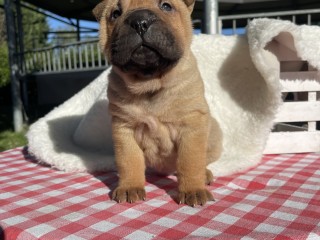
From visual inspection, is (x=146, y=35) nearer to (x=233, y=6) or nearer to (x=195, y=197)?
(x=195, y=197)

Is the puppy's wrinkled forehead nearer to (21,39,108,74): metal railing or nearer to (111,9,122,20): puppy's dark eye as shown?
(111,9,122,20): puppy's dark eye

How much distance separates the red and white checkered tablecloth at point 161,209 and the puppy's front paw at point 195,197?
0.03m

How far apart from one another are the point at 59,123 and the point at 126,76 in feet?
3.93

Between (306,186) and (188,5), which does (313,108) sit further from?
(188,5)

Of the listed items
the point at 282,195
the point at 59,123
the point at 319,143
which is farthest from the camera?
the point at 59,123

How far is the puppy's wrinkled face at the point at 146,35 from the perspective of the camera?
1307mm

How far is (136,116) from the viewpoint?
5.04ft

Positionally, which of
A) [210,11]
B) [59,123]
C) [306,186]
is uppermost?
[210,11]

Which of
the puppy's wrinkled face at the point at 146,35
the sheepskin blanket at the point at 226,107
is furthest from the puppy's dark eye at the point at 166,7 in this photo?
the sheepskin blanket at the point at 226,107

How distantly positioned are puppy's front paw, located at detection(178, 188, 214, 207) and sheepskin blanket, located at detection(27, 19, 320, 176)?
45 cm

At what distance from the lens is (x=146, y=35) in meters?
1.30

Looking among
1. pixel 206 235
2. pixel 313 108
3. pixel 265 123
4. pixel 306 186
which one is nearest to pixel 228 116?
pixel 265 123

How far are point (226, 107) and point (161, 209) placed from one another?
1162mm

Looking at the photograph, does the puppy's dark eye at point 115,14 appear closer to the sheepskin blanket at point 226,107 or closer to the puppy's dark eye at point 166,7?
the puppy's dark eye at point 166,7
